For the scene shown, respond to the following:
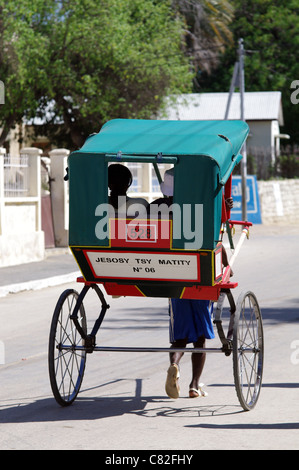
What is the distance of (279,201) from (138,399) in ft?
98.0

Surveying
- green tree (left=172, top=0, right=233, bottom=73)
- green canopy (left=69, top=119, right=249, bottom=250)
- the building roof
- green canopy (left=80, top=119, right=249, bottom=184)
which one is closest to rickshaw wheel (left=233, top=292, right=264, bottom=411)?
green canopy (left=69, top=119, right=249, bottom=250)

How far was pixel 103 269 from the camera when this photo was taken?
652 centimetres

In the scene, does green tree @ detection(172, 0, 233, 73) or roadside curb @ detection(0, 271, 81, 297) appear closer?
roadside curb @ detection(0, 271, 81, 297)

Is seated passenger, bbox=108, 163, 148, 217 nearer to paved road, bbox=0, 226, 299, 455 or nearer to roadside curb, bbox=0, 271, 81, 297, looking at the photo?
paved road, bbox=0, 226, 299, 455

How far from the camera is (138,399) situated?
6871 mm

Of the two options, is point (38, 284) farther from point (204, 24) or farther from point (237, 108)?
point (237, 108)

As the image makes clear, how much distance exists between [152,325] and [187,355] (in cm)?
185

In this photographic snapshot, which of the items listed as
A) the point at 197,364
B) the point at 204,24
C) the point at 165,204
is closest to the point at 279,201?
the point at 204,24

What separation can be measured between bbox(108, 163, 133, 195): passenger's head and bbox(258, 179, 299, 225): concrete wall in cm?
2790

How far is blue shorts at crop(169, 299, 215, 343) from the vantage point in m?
6.82

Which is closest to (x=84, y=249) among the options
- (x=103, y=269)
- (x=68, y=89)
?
(x=103, y=269)

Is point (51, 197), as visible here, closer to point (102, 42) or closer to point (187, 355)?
point (102, 42)

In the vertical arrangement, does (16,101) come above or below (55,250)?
above

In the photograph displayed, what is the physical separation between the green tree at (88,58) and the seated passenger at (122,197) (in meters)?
17.3
